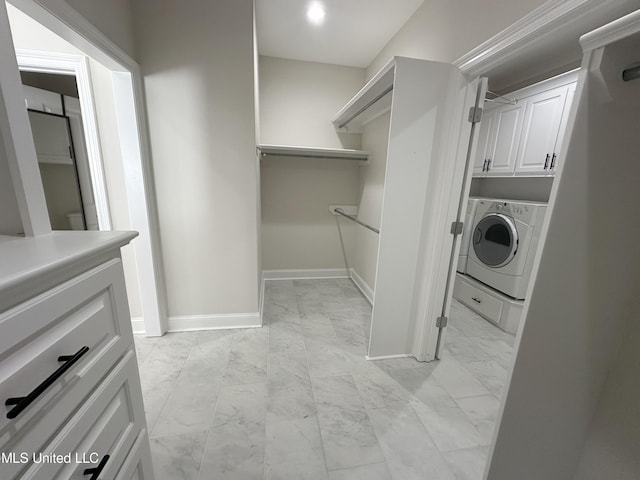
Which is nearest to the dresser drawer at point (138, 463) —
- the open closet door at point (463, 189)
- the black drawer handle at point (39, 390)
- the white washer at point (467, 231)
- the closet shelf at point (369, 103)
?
the black drawer handle at point (39, 390)

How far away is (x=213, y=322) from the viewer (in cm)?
227

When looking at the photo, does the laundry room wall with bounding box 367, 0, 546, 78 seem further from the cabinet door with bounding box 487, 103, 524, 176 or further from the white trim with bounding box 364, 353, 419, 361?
the white trim with bounding box 364, 353, 419, 361

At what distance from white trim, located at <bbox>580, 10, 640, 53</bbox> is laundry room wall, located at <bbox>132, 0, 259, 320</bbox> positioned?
5.80ft

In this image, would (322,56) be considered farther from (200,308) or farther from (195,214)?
(200,308)

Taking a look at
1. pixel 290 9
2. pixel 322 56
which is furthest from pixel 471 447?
pixel 322 56

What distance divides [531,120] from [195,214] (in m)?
3.08

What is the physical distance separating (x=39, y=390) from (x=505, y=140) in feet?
11.4

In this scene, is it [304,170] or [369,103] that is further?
[304,170]

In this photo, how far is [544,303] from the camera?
80 centimetres

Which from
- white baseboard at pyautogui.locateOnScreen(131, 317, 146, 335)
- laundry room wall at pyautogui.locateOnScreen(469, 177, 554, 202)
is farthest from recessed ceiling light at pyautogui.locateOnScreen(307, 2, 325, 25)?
white baseboard at pyautogui.locateOnScreen(131, 317, 146, 335)

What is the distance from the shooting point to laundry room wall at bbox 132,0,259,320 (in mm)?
1750

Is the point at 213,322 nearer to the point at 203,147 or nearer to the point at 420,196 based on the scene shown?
the point at 203,147

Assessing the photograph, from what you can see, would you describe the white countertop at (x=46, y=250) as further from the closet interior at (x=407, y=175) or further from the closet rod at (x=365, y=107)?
the closet rod at (x=365, y=107)

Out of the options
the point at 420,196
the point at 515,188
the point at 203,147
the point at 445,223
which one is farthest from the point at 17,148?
the point at 515,188
